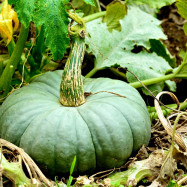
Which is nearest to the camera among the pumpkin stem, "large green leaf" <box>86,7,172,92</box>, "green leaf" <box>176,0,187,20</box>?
the pumpkin stem

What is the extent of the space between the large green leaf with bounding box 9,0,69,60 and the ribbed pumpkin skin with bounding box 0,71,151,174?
37 cm

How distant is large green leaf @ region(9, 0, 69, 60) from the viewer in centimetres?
175

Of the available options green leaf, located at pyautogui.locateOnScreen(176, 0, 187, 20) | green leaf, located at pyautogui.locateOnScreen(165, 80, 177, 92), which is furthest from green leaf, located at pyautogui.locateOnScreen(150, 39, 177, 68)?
green leaf, located at pyautogui.locateOnScreen(176, 0, 187, 20)

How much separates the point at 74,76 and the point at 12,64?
1.56 ft

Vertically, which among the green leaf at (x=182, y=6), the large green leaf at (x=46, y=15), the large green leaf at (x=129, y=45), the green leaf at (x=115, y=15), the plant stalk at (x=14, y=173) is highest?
the large green leaf at (x=46, y=15)

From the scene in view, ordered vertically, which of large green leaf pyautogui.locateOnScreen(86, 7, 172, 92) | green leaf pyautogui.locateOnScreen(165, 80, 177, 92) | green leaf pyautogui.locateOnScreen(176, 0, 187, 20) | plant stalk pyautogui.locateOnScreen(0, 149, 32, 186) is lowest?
green leaf pyautogui.locateOnScreen(165, 80, 177, 92)

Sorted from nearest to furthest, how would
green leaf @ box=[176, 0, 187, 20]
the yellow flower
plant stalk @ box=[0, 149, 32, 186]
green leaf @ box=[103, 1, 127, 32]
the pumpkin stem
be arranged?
1. plant stalk @ box=[0, 149, 32, 186]
2. the pumpkin stem
3. the yellow flower
4. green leaf @ box=[176, 0, 187, 20]
5. green leaf @ box=[103, 1, 127, 32]

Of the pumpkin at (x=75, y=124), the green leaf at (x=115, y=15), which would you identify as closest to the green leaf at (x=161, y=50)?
the green leaf at (x=115, y=15)

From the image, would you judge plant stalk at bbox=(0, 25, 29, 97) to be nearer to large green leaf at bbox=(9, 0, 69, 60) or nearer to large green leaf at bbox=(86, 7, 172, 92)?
large green leaf at bbox=(9, 0, 69, 60)

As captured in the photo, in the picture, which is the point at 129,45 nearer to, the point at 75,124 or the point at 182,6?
the point at 182,6

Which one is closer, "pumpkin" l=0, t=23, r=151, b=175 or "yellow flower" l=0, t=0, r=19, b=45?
"pumpkin" l=0, t=23, r=151, b=175

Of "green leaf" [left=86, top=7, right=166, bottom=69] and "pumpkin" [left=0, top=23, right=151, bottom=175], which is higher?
"green leaf" [left=86, top=7, right=166, bottom=69]

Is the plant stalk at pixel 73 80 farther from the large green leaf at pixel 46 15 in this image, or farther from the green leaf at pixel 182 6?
the green leaf at pixel 182 6

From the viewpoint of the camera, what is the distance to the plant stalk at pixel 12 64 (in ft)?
6.87
